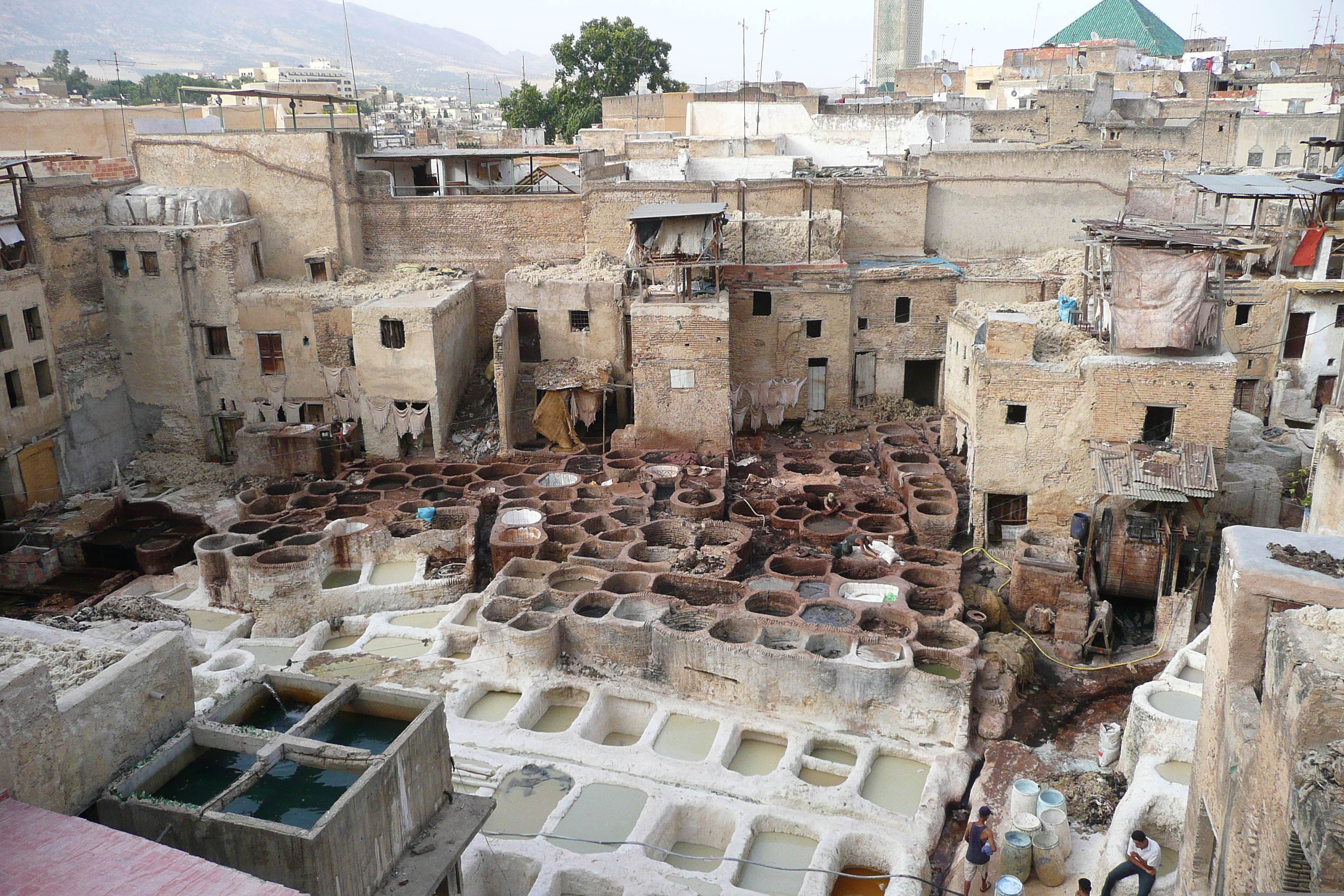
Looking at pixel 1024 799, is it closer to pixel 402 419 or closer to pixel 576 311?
pixel 576 311

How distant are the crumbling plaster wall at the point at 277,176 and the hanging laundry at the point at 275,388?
3313mm

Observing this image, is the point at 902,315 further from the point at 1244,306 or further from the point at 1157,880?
the point at 1157,880

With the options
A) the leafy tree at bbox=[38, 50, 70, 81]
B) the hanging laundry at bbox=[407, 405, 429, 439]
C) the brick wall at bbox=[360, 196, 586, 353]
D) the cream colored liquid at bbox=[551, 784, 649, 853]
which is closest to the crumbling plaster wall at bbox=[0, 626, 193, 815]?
the cream colored liquid at bbox=[551, 784, 649, 853]

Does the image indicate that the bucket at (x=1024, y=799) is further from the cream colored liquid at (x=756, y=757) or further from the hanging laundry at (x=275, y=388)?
the hanging laundry at (x=275, y=388)

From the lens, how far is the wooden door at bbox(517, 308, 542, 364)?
27.8 metres

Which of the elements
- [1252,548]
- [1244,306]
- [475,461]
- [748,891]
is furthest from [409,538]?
[1244,306]

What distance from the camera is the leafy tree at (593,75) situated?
52625mm

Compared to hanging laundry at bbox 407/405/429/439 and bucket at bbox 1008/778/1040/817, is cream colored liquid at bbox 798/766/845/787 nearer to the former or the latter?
bucket at bbox 1008/778/1040/817

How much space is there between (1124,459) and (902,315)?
981 centimetres

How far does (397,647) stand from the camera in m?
18.7

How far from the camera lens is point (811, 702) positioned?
655 inches

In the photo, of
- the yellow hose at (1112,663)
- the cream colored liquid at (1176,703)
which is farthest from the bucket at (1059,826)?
the yellow hose at (1112,663)

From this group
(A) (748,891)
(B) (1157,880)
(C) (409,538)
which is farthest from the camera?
(C) (409,538)

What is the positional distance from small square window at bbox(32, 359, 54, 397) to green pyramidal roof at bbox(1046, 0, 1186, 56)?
65.1 meters
